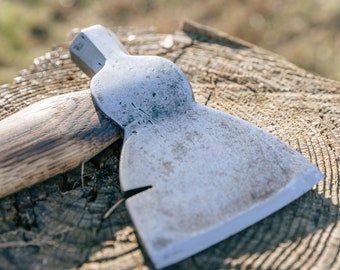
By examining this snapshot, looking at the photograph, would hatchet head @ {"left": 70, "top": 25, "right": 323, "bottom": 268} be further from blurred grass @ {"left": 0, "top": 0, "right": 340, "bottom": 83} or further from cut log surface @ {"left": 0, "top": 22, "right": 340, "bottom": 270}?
blurred grass @ {"left": 0, "top": 0, "right": 340, "bottom": 83}

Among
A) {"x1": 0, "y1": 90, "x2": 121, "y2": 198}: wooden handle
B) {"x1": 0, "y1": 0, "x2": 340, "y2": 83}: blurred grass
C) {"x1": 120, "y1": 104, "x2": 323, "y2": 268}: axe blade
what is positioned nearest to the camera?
{"x1": 120, "y1": 104, "x2": 323, "y2": 268}: axe blade

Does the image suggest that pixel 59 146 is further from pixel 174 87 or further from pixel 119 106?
pixel 174 87

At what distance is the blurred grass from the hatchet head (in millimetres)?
2467

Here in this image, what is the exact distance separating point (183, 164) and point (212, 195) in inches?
6.9

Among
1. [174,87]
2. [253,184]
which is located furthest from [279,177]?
[174,87]

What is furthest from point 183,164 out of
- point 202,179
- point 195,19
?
point 195,19

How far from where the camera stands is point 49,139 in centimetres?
190

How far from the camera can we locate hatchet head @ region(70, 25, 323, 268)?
1.67 meters

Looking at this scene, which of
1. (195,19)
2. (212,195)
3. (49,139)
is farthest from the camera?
(195,19)

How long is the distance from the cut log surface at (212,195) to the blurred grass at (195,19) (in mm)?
1866

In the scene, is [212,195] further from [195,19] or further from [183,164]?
[195,19]

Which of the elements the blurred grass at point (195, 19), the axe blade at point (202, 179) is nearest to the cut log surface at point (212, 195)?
the axe blade at point (202, 179)

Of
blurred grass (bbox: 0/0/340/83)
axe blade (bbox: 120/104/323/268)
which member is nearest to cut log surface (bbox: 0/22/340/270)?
axe blade (bbox: 120/104/323/268)

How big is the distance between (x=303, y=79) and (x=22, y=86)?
5.06ft
